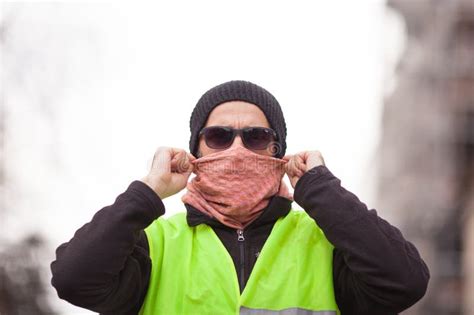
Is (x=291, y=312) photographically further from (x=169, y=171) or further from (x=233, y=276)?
(x=169, y=171)

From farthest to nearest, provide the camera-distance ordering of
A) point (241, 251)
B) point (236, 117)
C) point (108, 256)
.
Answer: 1. point (236, 117)
2. point (241, 251)
3. point (108, 256)

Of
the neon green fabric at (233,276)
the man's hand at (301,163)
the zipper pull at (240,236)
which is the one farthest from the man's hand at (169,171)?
the man's hand at (301,163)

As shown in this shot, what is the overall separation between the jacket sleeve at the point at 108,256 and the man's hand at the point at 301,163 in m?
0.62

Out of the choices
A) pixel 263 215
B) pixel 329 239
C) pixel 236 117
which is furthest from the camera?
pixel 236 117

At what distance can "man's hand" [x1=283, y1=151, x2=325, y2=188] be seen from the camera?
3158 mm

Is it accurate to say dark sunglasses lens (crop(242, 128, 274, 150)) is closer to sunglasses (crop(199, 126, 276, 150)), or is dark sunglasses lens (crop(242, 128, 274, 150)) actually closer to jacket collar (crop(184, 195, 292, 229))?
sunglasses (crop(199, 126, 276, 150))

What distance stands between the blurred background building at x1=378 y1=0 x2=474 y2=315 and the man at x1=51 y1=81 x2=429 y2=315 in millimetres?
21005

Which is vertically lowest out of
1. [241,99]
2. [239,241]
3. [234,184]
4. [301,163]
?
[239,241]

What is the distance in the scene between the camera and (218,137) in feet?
11.0

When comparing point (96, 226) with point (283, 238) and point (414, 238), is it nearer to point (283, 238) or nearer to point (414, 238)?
point (283, 238)

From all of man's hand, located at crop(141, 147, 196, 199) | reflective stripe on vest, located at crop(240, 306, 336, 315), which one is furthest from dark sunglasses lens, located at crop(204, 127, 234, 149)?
reflective stripe on vest, located at crop(240, 306, 336, 315)


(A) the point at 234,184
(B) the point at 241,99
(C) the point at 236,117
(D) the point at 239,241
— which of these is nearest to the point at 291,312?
(D) the point at 239,241

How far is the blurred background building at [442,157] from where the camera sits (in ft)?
82.8

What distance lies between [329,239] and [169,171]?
0.76 metres
